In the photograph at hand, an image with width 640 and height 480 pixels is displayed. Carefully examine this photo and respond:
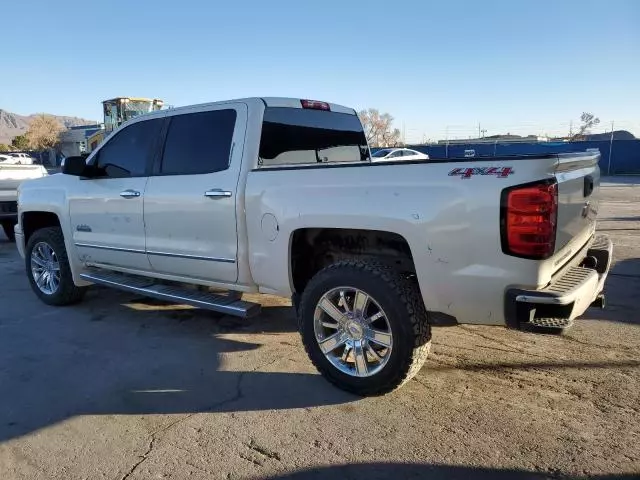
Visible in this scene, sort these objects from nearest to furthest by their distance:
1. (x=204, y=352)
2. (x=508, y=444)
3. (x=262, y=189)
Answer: (x=508, y=444) < (x=262, y=189) < (x=204, y=352)

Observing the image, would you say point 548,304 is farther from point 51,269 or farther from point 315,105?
point 51,269

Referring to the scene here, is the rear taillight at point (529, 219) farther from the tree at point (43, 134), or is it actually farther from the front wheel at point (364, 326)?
the tree at point (43, 134)

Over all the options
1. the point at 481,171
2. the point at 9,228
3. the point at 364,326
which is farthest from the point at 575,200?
the point at 9,228

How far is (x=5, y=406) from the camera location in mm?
3576

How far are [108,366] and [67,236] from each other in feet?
7.06

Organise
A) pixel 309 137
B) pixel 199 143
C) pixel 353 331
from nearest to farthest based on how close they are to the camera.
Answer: pixel 353 331
pixel 199 143
pixel 309 137

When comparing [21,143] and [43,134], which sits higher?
[43,134]

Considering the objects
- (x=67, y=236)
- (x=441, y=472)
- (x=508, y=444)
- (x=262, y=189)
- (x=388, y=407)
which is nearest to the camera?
(x=441, y=472)

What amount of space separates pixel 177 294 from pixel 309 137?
190 centimetres

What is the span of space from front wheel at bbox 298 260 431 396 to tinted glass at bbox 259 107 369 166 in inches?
53.0

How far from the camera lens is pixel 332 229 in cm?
383

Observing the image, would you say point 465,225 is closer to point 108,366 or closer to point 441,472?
point 441,472

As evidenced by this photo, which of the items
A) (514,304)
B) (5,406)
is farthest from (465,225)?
(5,406)

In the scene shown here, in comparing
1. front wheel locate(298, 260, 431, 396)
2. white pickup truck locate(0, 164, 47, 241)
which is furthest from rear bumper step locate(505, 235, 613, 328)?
white pickup truck locate(0, 164, 47, 241)
